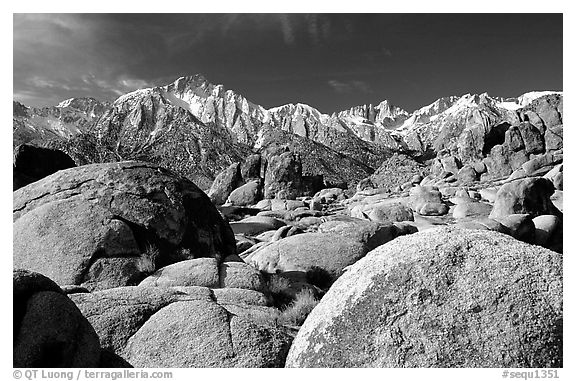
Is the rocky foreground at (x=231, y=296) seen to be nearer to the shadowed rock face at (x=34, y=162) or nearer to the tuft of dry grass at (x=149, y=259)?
the tuft of dry grass at (x=149, y=259)

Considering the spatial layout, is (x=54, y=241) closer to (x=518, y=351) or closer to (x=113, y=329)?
(x=113, y=329)

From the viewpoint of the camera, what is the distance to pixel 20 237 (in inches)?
437

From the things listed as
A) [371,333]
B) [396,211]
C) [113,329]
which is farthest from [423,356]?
[396,211]

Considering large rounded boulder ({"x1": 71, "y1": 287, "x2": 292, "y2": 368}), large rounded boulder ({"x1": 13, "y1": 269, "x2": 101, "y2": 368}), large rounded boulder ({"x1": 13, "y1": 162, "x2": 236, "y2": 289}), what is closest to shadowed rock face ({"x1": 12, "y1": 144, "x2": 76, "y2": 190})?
large rounded boulder ({"x1": 13, "y1": 162, "x2": 236, "y2": 289})

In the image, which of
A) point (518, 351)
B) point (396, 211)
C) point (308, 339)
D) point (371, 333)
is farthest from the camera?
point (396, 211)

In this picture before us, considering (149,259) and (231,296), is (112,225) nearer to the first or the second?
(149,259)

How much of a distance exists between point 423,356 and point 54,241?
9983mm

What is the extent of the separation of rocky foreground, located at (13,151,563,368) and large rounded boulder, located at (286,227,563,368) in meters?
0.01

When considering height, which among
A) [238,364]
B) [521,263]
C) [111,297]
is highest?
[521,263]

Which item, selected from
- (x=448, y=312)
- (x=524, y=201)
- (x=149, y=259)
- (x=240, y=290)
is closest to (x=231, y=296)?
(x=240, y=290)

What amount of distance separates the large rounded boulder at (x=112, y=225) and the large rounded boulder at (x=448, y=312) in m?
7.37

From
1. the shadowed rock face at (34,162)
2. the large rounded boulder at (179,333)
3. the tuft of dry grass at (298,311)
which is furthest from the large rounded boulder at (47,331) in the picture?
the shadowed rock face at (34,162)

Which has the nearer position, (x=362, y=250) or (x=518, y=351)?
(x=518, y=351)

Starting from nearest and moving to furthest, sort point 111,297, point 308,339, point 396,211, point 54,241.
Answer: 1. point 308,339
2. point 111,297
3. point 54,241
4. point 396,211
